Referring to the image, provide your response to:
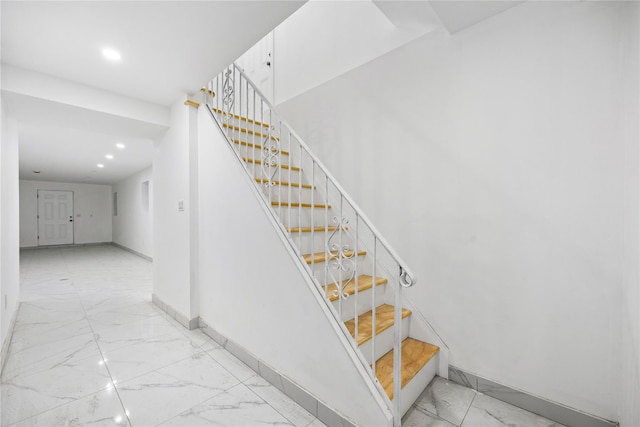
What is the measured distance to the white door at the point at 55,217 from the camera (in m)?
9.71

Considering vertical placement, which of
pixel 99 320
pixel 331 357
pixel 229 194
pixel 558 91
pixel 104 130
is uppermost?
pixel 104 130

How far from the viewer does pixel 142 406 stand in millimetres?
1764

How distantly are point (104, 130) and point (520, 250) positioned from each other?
14.2 ft

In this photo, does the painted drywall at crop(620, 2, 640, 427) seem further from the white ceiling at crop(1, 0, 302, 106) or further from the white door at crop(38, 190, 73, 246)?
the white door at crop(38, 190, 73, 246)

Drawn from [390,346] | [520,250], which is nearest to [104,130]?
[390,346]

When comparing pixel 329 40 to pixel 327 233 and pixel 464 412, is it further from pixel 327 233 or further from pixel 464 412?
pixel 464 412

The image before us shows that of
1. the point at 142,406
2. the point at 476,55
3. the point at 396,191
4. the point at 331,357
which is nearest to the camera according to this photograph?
the point at 331,357

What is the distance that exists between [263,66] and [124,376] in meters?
3.94

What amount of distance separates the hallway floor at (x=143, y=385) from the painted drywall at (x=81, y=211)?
29.3 feet

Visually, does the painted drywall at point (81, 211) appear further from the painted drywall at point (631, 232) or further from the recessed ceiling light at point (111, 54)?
the painted drywall at point (631, 232)

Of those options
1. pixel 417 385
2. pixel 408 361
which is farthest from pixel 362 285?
pixel 417 385

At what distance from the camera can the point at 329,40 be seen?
3039 millimetres

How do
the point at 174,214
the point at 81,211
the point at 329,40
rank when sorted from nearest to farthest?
1. the point at 329,40
2. the point at 174,214
3. the point at 81,211

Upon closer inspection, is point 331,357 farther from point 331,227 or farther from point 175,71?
point 175,71
